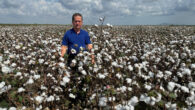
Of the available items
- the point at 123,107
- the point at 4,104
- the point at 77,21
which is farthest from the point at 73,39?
the point at 123,107

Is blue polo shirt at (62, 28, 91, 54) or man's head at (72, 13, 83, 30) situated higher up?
man's head at (72, 13, 83, 30)

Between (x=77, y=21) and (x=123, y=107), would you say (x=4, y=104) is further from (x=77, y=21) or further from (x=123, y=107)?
(x=77, y=21)

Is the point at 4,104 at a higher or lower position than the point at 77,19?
lower

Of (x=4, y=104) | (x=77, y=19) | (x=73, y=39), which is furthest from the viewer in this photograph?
(x=73, y=39)

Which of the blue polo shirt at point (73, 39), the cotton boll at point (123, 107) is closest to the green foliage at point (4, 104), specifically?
the cotton boll at point (123, 107)

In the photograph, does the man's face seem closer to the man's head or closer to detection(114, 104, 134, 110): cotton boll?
the man's head

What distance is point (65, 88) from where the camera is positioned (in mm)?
3992

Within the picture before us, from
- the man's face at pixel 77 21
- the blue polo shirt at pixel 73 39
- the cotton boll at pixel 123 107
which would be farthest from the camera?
the blue polo shirt at pixel 73 39

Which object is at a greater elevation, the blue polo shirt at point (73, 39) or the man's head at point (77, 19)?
the man's head at point (77, 19)

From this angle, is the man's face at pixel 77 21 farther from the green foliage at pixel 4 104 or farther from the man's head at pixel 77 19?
the green foliage at pixel 4 104

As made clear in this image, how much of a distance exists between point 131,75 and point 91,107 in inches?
58.7

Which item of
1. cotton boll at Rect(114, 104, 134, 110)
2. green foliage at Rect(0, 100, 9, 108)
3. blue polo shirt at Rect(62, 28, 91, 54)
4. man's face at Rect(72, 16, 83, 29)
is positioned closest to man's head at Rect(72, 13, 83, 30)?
man's face at Rect(72, 16, 83, 29)

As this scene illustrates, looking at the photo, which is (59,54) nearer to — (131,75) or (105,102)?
(131,75)

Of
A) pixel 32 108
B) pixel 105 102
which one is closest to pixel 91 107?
pixel 105 102
